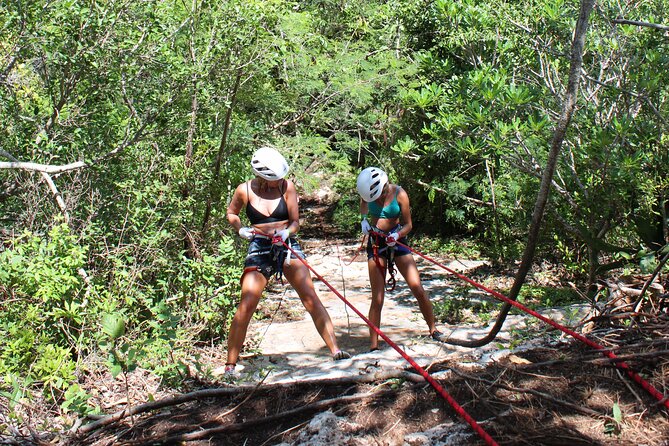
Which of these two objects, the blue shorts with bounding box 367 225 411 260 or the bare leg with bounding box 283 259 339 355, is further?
the blue shorts with bounding box 367 225 411 260

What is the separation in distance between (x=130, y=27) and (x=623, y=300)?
5.08 m

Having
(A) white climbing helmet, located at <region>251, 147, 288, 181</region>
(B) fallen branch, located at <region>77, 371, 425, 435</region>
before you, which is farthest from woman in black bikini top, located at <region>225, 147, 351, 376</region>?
(B) fallen branch, located at <region>77, 371, 425, 435</region>

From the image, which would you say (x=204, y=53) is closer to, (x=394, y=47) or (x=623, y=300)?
(x=623, y=300)

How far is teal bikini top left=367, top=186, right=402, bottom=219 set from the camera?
603cm

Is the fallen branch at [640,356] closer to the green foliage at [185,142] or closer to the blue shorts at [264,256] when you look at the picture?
the green foliage at [185,142]

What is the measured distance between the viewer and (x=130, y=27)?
6.48 metres

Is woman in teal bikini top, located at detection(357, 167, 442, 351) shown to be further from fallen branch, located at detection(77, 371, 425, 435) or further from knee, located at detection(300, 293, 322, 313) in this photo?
fallen branch, located at detection(77, 371, 425, 435)

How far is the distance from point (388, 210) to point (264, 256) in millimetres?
1297

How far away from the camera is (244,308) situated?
209 inches

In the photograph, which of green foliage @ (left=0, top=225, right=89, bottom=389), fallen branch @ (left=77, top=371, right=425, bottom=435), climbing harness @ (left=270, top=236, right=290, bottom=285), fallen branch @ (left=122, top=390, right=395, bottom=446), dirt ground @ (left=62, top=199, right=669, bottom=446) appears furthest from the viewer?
climbing harness @ (left=270, top=236, right=290, bottom=285)

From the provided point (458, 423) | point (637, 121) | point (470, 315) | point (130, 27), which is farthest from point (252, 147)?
point (458, 423)

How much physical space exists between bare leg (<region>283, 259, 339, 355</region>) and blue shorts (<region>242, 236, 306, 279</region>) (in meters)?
0.10

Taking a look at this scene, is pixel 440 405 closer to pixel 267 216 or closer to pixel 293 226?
pixel 293 226

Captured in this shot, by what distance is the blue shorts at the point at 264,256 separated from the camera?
5.38m
